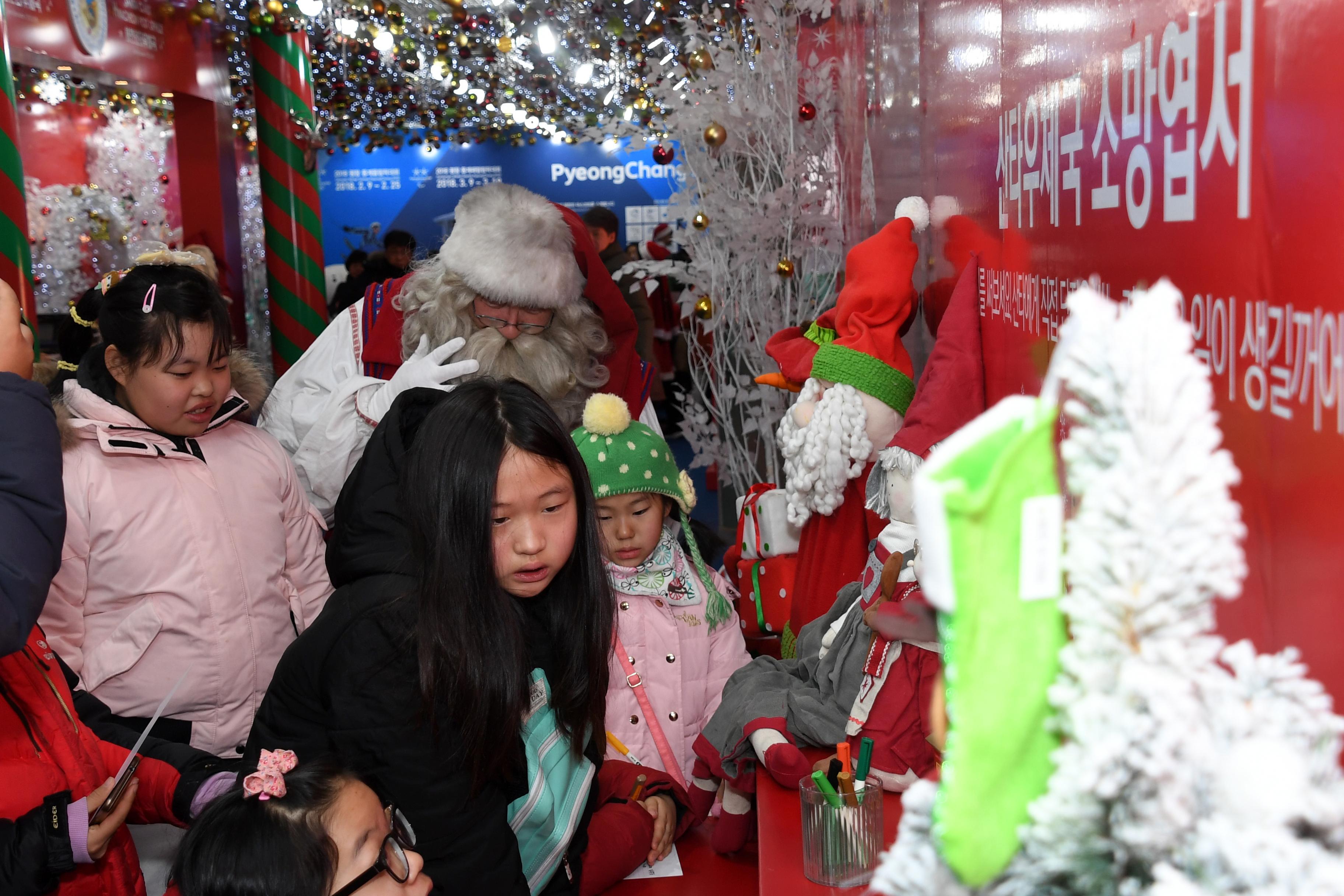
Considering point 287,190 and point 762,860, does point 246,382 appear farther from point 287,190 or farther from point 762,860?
point 287,190

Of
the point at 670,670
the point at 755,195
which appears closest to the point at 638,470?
the point at 670,670

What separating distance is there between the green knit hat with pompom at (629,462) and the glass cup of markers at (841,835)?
1020 millimetres

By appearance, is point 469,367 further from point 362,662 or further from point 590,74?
point 590,74

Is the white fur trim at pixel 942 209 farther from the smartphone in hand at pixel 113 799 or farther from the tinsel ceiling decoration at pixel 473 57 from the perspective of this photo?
the tinsel ceiling decoration at pixel 473 57

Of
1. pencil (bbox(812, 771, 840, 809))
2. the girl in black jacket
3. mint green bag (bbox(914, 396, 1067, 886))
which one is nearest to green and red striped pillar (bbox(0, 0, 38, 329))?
the girl in black jacket

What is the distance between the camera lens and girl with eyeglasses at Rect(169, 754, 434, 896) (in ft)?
4.74

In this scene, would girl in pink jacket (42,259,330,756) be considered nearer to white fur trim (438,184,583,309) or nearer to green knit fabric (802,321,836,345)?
white fur trim (438,184,583,309)

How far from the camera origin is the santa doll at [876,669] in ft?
6.20

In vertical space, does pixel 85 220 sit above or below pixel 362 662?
above

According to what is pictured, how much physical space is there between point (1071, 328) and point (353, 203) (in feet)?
44.8

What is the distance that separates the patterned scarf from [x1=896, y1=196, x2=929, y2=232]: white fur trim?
3.24 ft

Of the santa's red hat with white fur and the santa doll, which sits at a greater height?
the santa's red hat with white fur

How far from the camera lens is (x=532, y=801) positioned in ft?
6.09

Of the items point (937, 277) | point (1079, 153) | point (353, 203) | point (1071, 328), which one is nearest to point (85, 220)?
point (353, 203)
